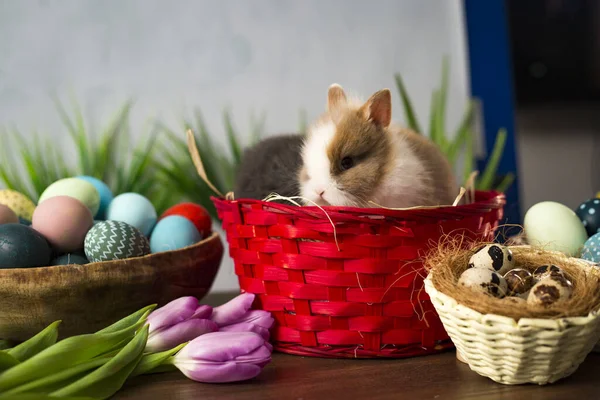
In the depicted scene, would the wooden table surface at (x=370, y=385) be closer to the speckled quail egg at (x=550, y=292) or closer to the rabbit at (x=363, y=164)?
the speckled quail egg at (x=550, y=292)

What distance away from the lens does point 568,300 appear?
68cm

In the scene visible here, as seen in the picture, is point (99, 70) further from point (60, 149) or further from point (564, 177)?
point (564, 177)

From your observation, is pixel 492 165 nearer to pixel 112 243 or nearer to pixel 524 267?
pixel 524 267

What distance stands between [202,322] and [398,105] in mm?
1305

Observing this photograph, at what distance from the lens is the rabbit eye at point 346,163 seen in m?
0.96

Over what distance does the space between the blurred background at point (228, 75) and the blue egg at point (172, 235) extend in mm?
631

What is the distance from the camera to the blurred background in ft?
5.74

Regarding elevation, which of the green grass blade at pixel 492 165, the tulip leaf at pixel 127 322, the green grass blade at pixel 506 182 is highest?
the tulip leaf at pixel 127 322

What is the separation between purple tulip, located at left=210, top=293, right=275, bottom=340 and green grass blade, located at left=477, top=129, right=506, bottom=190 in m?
1.11

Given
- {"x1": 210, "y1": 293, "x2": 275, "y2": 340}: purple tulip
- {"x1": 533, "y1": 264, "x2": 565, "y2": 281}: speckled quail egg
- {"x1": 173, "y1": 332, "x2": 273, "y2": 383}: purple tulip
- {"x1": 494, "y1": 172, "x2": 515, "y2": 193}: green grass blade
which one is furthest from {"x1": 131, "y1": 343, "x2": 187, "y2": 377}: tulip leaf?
{"x1": 494, "y1": 172, "x2": 515, "y2": 193}: green grass blade

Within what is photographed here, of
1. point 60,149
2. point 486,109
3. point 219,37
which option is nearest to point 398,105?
point 486,109

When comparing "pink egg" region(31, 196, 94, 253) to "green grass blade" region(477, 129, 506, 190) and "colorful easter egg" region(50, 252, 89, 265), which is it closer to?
"colorful easter egg" region(50, 252, 89, 265)

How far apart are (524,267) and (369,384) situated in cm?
26

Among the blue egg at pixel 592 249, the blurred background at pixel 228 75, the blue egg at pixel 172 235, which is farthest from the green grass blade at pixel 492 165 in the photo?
→ the blue egg at pixel 172 235
